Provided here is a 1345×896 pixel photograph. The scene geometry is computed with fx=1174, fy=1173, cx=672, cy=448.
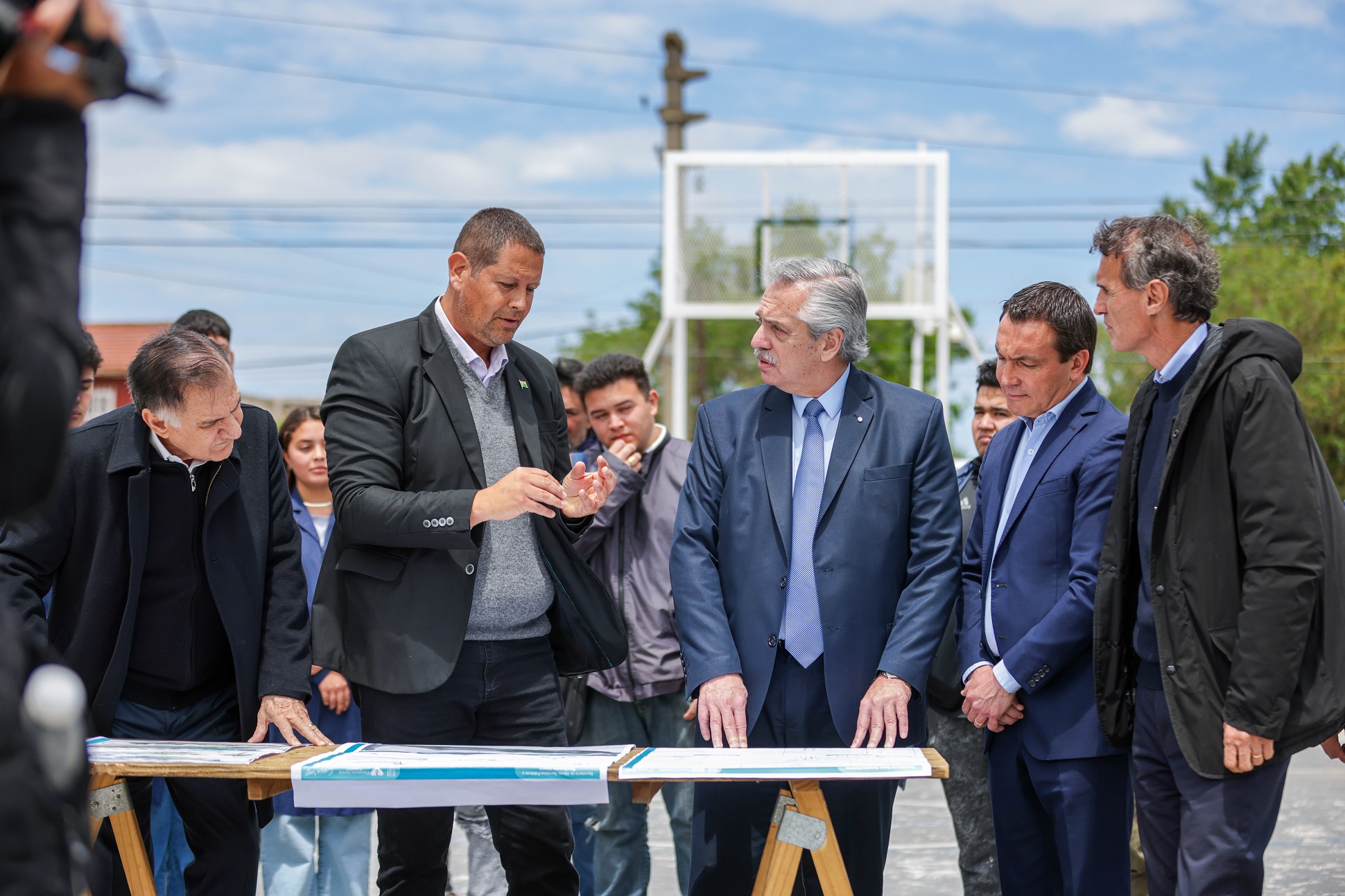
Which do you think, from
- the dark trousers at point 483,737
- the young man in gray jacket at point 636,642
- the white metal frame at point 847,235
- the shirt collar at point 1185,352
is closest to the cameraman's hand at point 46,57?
the dark trousers at point 483,737

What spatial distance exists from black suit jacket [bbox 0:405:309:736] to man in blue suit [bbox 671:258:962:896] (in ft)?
3.66

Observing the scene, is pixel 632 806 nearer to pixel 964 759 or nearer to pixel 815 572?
pixel 964 759

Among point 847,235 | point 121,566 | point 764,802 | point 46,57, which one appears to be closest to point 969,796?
point 764,802

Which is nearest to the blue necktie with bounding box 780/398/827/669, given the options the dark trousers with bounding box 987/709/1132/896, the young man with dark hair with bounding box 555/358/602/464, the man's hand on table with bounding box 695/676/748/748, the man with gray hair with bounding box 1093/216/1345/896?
the man's hand on table with bounding box 695/676/748/748

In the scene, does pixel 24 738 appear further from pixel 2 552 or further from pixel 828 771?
pixel 2 552

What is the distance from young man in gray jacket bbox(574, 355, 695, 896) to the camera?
4.36 m

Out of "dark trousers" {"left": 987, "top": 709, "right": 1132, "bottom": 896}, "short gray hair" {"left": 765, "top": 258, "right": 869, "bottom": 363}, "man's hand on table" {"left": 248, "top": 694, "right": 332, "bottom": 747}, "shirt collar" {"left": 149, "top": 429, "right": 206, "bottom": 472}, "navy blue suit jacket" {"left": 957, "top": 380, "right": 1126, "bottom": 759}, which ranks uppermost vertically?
"short gray hair" {"left": 765, "top": 258, "right": 869, "bottom": 363}

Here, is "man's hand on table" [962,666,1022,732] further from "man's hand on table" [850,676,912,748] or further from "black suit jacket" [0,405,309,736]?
"black suit jacket" [0,405,309,736]

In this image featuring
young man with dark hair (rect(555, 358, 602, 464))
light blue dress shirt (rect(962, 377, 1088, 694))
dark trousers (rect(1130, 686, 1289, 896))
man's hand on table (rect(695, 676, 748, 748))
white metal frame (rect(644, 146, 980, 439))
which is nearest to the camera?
dark trousers (rect(1130, 686, 1289, 896))

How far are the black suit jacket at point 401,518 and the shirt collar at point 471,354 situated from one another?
0.04 meters

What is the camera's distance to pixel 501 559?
3197 millimetres

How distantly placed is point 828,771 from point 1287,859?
369cm

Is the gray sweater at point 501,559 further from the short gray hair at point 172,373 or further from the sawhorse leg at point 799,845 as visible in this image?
the sawhorse leg at point 799,845

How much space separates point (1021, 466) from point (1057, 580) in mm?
358
